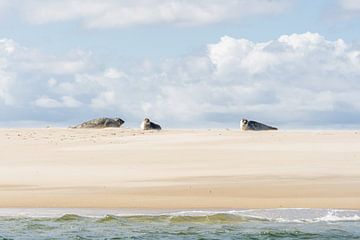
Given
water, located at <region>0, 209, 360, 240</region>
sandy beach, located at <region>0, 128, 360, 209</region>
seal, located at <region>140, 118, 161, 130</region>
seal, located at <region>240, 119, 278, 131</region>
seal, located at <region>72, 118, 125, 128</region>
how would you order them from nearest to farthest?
water, located at <region>0, 209, 360, 240</region> → sandy beach, located at <region>0, 128, 360, 209</region> → seal, located at <region>240, 119, 278, 131</region> → seal, located at <region>140, 118, 161, 130</region> → seal, located at <region>72, 118, 125, 128</region>

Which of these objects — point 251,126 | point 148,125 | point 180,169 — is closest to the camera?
point 180,169

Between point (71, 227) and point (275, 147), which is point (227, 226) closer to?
point (71, 227)

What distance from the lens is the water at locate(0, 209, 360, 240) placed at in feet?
52.0

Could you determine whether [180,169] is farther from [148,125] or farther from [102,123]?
[102,123]

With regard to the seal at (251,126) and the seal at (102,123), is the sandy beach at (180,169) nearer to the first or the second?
the seal at (251,126)

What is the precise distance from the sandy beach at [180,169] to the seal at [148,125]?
57.9 inches

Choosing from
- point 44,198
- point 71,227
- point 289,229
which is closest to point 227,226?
point 289,229

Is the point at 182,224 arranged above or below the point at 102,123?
below

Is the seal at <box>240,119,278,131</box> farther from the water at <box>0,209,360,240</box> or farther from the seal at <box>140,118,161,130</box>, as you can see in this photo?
the water at <box>0,209,360,240</box>

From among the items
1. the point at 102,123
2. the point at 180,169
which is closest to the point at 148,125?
the point at 102,123

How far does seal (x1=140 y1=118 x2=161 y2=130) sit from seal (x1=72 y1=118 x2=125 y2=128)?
161cm

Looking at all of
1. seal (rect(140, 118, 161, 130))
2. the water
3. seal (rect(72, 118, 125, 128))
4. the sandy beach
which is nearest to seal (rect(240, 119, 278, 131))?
the sandy beach

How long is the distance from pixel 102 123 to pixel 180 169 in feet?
50.5

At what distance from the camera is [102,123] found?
40219 millimetres
